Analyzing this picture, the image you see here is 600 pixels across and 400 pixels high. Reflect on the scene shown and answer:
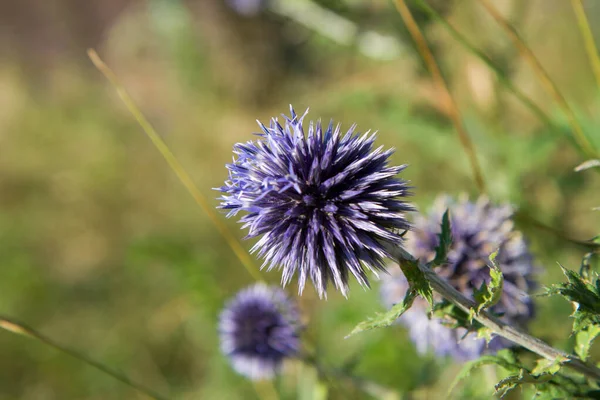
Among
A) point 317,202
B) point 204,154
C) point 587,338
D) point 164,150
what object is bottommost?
point 587,338

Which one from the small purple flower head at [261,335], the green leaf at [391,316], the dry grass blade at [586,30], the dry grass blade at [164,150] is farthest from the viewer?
the small purple flower head at [261,335]

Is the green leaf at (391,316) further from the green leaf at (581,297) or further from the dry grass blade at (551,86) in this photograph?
the dry grass blade at (551,86)

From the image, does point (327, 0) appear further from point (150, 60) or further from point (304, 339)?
point (150, 60)

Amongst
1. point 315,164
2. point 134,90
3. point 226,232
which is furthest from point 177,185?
point 315,164

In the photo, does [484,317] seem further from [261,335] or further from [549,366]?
[261,335]

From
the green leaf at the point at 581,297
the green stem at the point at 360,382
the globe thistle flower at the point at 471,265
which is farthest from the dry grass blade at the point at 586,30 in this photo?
the green stem at the point at 360,382

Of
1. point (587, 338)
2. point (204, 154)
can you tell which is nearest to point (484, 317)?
point (587, 338)
